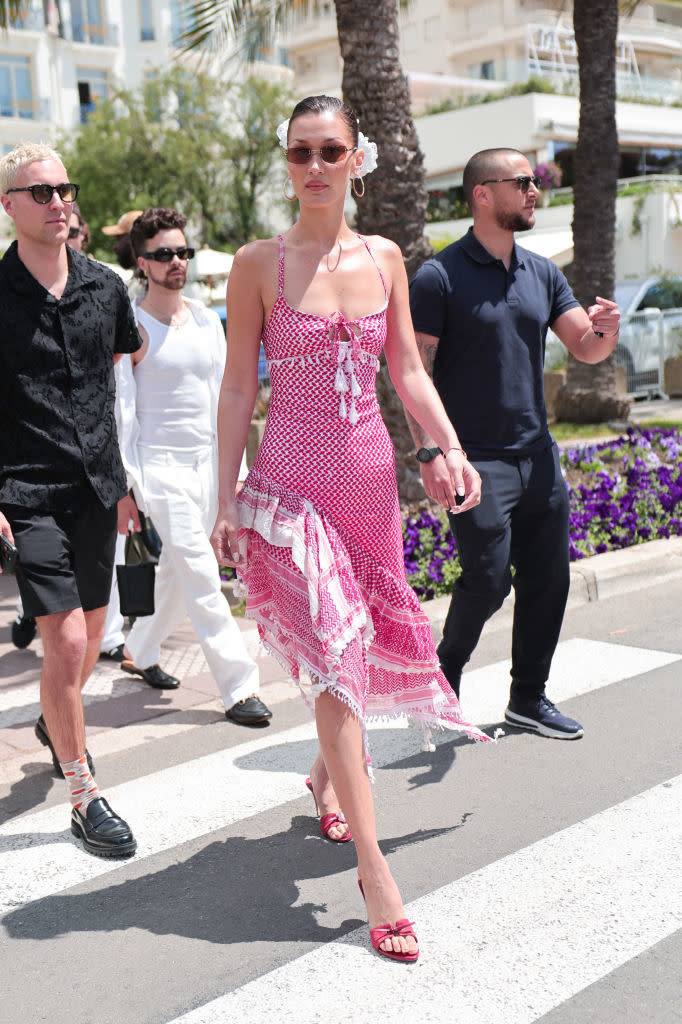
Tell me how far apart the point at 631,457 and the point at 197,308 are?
488cm

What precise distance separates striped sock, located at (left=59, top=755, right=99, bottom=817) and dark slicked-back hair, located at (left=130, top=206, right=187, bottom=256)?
Result: 233cm

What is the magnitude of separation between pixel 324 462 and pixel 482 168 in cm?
161

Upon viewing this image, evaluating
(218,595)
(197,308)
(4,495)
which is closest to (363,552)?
(4,495)

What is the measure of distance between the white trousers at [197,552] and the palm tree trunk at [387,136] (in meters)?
3.30

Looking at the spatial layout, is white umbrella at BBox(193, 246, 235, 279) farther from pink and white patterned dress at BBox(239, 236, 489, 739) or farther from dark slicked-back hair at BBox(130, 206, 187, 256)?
pink and white patterned dress at BBox(239, 236, 489, 739)

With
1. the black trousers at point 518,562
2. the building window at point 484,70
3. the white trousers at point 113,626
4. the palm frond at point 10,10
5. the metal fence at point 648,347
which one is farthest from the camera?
the building window at point 484,70

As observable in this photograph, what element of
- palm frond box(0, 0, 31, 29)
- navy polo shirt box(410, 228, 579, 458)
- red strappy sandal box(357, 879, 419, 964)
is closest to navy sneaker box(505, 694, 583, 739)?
navy polo shirt box(410, 228, 579, 458)

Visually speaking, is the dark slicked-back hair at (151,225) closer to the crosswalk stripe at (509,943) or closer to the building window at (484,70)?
the crosswalk stripe at (509,943)

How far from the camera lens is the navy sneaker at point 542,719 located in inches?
182

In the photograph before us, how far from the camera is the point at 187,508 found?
520 cm

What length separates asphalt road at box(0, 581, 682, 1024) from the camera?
289 centimetres

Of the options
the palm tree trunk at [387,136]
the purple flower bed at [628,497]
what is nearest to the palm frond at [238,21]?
the palm tree trunk at [387,136]

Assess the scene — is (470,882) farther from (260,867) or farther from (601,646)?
(601,646)

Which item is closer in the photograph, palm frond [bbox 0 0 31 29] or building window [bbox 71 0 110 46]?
palm frond [bbox 0 0 31 29]
